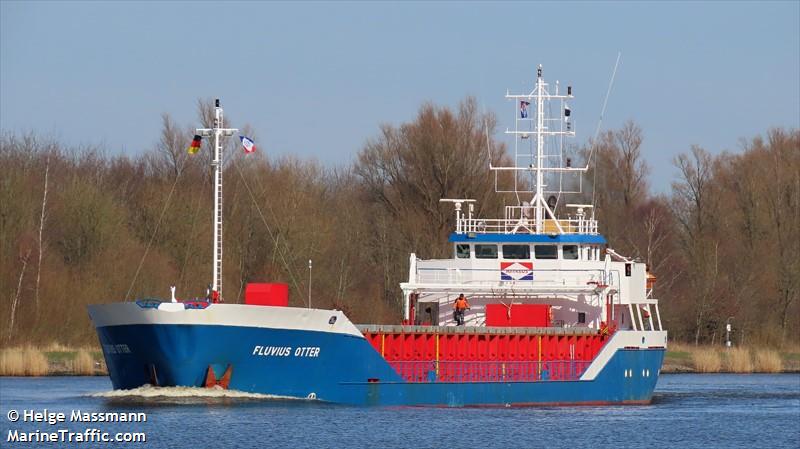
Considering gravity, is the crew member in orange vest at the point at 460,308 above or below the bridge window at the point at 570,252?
below

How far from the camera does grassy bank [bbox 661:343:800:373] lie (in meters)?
72.1

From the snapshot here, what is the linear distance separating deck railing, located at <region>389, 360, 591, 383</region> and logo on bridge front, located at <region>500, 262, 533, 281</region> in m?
3.21

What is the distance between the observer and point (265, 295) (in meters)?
42.6

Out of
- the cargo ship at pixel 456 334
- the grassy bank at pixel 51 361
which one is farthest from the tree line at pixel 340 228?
the cargo ship at pixel 456 334

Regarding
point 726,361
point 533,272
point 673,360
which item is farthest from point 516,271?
point 673,360

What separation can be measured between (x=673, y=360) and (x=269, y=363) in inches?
1456

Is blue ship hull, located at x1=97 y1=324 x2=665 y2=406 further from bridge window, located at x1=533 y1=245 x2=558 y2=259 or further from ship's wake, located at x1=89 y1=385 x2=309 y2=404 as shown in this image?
bridge window, located at x1=533 y1=245 x2=558 y2=259

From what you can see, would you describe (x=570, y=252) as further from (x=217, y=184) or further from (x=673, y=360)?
(x=673, y=360)

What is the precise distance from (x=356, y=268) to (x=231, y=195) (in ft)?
23.9

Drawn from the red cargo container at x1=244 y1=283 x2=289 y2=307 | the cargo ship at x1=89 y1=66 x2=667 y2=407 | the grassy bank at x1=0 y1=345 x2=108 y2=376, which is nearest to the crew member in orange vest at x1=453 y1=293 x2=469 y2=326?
the cargo ship at x1=89 y1=66 x2=667 y2=407

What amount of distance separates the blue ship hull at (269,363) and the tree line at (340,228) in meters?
18.8

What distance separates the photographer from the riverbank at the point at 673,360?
2288 inches

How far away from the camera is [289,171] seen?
3095 inches

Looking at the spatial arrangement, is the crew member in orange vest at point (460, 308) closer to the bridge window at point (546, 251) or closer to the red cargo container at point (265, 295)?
the bridge window at point (546, 251)
